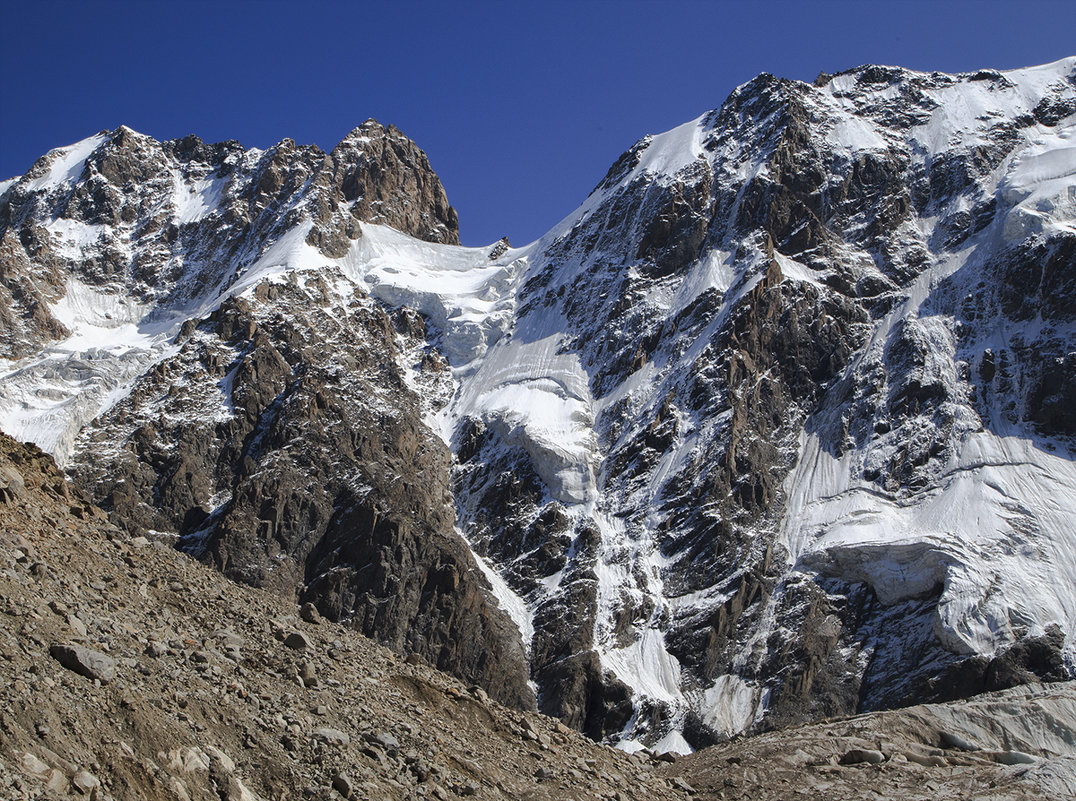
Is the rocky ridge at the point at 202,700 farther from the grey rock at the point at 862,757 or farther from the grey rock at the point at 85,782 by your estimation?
the grey rock at the point at 862,757

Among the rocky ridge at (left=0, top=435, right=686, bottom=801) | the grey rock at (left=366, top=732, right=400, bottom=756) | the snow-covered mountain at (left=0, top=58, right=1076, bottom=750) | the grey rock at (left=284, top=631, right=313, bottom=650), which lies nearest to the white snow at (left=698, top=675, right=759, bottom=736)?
the snow-covered mountain at (left=0, top=58, right=1076, bottom=750)

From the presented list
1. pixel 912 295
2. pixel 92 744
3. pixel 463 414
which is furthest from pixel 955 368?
pixel 92 744

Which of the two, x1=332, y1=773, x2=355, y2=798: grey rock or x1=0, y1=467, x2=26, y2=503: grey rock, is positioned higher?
x1=0, y1=467, x2=26, y2=503: grey rock

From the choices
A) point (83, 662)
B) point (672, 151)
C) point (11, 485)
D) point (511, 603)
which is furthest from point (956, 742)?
point (672, 151)

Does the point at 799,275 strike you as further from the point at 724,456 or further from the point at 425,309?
the point at 425,309

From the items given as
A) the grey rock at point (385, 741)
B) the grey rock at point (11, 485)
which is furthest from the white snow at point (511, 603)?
the grey rock at point (385, 741)

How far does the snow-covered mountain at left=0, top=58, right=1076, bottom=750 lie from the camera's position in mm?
98500

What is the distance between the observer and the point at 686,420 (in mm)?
123438

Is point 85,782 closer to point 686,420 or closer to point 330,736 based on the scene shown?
point 330,736

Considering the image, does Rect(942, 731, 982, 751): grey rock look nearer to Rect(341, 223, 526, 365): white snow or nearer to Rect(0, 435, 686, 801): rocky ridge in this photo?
Rect(0, 435, 686, 801): rocky ridge

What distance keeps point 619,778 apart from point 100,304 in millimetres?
177505

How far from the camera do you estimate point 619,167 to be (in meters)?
179

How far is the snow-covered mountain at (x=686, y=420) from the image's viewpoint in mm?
98500

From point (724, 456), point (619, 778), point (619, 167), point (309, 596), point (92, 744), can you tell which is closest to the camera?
point (92, 744)
